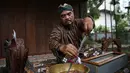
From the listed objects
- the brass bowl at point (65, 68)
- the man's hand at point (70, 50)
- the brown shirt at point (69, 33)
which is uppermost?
the brown shirt at point (69, 33)

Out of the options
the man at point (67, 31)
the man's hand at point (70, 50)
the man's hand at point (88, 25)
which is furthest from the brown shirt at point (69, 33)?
the man's hand at point (70, 50)

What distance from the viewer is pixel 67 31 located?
122cm

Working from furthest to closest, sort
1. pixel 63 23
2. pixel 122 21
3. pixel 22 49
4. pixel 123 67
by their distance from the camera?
pixel 122 21 → pixel 123 67 → pixel 63 23 → pixel 22 49

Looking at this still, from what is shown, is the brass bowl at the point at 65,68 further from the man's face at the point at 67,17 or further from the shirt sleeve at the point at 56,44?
the man's face at the point at 67,17

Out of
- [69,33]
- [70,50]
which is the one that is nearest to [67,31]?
[69,33]

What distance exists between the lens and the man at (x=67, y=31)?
1043 millimetres

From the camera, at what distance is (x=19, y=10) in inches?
151

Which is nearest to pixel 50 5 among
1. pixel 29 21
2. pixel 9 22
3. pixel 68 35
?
pixel 29 21

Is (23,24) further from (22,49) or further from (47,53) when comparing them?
(22,49)

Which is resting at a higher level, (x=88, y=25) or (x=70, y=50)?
(x=88, y=25)

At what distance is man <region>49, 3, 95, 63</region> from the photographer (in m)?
1.04

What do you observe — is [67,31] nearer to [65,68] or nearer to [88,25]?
[88,25]

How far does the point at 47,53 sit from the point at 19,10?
50.9 inches

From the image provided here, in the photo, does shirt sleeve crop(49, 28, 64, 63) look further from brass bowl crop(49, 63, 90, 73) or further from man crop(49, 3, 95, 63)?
brass bowl crop(49, 63, 90, 73)
